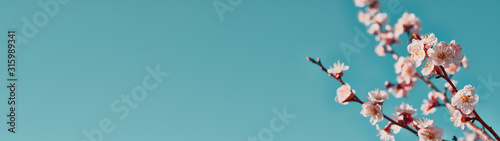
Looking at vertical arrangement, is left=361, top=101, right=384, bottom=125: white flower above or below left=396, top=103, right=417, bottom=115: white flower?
above

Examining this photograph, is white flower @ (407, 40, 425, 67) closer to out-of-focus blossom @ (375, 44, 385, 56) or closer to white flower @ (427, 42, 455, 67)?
white flower @ (427, 42, 455, 67)

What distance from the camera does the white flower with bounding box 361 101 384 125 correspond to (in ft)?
7.10

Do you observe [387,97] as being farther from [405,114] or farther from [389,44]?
[389,44]

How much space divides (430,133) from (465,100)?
28 centimetres

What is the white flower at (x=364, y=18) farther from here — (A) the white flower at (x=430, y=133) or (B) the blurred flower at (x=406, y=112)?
(A) the white flower at (x=430, y=133)

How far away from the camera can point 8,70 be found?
5.99 metres

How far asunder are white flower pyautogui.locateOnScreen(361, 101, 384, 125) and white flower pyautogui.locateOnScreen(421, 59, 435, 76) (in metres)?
0.32

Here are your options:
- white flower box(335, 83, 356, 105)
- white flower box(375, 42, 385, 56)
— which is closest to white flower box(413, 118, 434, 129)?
white flower box(335, 83, 356, 105)

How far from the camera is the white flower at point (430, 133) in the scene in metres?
2.07

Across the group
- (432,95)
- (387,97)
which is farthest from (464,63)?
(387,97)

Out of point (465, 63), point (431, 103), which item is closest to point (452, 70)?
point (465, 63)

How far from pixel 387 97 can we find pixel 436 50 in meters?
0.40

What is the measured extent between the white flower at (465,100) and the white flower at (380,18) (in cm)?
116

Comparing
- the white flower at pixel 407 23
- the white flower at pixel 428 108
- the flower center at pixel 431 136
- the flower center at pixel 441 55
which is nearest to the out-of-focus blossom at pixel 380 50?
the white flower at pixel 407 23
